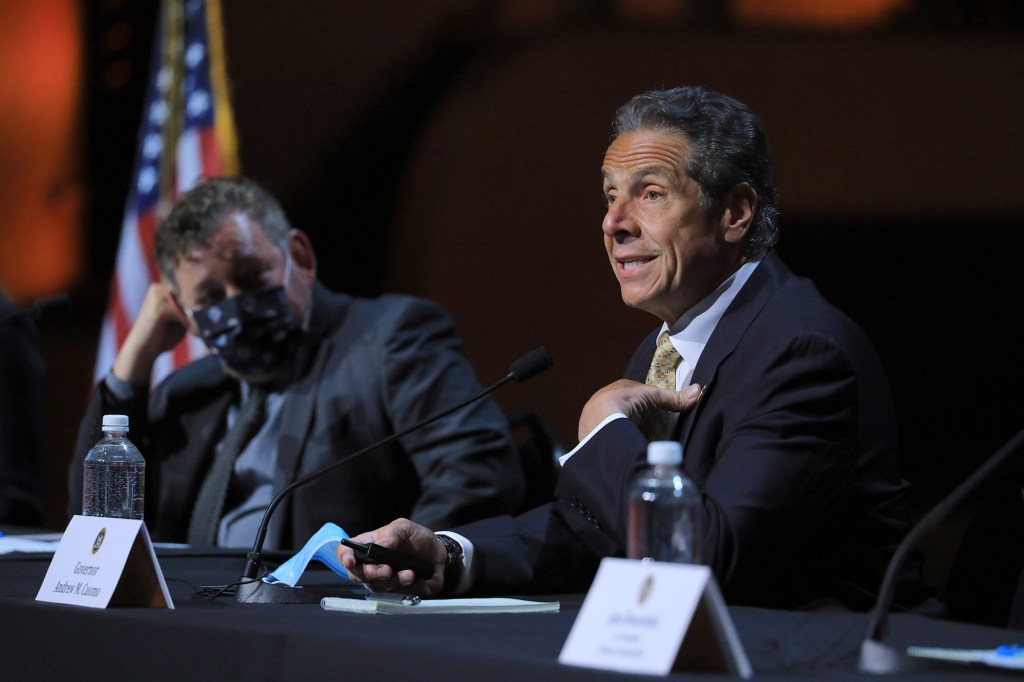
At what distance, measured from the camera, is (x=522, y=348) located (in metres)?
3.89

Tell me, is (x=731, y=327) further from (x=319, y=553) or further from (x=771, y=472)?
(x=319, y=553)

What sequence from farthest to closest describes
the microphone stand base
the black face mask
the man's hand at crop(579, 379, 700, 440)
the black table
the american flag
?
the american flag < the black face mask < the man's hand at crop(579, 379, 700, 440) < the microphone stand base < the black table

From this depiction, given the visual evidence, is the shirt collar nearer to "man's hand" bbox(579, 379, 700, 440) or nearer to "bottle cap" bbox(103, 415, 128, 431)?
"man's hand" bbox(579, 379, 700, 440)

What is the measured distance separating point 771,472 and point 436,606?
48 cm

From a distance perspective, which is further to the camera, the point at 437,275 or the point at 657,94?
the point at 437,275

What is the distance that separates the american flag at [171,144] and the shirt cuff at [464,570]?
9.13ft

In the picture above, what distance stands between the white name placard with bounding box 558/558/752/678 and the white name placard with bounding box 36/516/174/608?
27.0 inches

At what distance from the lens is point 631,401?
6.12ft

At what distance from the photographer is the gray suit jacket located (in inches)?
125

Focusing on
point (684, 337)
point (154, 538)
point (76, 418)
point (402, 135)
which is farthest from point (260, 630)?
point (76, 418)

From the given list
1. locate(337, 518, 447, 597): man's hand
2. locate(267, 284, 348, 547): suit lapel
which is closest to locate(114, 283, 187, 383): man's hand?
locate(267, 284, 348, 547): suit lapel

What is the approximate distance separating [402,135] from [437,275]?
1.54 ft

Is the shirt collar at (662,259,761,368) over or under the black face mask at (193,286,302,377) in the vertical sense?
over

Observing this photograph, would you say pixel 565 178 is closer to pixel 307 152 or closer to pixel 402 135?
pixel 402 135
